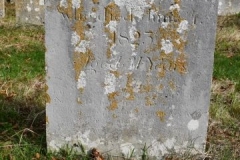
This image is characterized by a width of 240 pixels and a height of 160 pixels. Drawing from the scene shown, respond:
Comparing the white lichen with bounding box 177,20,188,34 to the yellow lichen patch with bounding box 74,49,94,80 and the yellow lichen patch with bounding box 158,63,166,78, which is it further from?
the yellow lichen patch with bounding box 74,49,94,80

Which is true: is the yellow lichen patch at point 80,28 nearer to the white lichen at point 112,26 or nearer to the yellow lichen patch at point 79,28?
the yellow lichen patch at point 79,28

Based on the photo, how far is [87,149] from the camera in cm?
386

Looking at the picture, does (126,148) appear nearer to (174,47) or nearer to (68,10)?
(174,47)

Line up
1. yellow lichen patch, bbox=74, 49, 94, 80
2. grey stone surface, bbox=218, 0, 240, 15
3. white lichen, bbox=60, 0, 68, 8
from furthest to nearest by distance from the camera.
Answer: grey stone surface, bbox=218, 0, 240, 15, yellow lichen patch, bbox=74, 49, 94, 80, white lichen, bbox=60, 0, 68, 8

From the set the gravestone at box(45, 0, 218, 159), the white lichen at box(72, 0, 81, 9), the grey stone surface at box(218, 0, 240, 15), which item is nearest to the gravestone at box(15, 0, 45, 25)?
the grey stone surface at box(218, 0, 240, 15)

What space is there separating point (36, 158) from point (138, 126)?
2.81 ft

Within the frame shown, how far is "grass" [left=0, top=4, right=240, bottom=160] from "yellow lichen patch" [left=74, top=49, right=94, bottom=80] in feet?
2.20

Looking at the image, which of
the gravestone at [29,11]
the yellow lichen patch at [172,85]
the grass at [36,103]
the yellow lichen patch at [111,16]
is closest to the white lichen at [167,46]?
the yellow lichen patch at [172,85]

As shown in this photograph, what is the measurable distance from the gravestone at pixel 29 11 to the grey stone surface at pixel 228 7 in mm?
5408

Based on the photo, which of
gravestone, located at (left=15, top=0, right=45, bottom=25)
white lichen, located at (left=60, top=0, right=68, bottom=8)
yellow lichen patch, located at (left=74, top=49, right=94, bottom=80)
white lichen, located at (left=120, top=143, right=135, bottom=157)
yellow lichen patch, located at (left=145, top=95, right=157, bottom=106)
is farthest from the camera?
gravestone, located at (left=15, top=0, right=45, bottom=25)

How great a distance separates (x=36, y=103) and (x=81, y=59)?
1.60m

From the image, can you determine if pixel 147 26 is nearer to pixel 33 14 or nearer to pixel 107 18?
pixel 107 18

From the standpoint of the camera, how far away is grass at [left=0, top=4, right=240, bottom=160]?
389 cm

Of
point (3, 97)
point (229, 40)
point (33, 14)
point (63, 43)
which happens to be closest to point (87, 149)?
point (63, 43)
